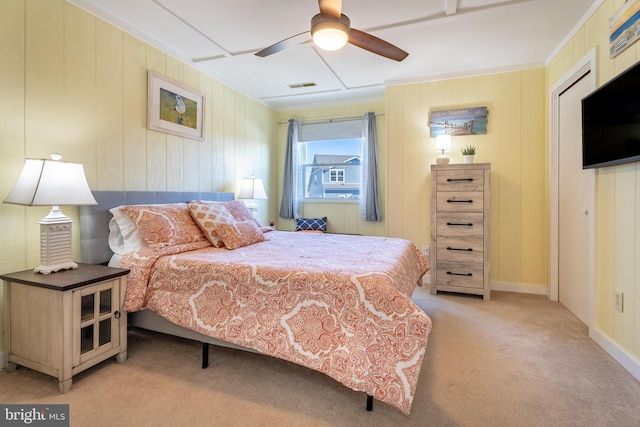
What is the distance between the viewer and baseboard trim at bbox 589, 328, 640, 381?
1823mm

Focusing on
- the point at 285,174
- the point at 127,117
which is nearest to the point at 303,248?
the point at 127,117

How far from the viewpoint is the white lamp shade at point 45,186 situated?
1711 millimetres

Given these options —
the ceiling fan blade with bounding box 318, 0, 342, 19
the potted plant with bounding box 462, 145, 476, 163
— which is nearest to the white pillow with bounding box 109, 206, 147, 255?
the ceiling fan blade with bounding box 318, 0, 342, 19

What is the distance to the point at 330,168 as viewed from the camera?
4.80m

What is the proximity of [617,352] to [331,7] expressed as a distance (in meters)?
2.85

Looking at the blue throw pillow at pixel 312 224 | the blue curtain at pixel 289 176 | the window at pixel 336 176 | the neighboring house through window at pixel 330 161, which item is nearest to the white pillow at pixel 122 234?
the blue throw pillow at pixel 312 224

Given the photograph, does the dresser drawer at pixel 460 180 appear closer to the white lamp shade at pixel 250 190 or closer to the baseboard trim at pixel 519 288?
the baseboard trim at pixel 519 288

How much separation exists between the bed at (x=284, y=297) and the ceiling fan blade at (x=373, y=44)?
4.76 ft

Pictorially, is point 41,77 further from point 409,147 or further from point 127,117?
point 409,147

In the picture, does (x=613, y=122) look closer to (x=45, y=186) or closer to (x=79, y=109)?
(x=45, y=186)

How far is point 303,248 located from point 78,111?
1963mm

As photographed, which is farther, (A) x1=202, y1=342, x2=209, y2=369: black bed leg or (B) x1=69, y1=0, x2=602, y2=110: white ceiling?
(B) x1=69, y1=0, x2=602, y2=110: white ceiling

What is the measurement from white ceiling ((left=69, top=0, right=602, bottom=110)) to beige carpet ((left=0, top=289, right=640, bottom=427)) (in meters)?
2.54

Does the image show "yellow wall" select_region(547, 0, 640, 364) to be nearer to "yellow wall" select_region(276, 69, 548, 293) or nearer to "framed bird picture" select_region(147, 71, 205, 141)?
"yellow wall" select_region(276, 69, 548, 293)
